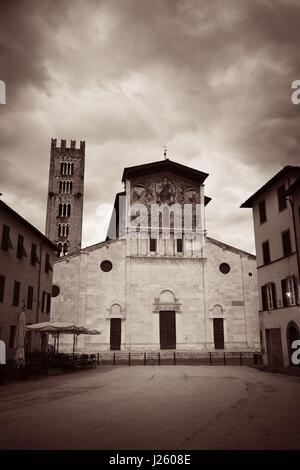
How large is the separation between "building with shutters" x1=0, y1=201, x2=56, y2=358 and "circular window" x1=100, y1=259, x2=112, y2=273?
20.0 ft

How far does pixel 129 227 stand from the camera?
3722cm

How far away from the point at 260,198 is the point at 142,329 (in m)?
16.7

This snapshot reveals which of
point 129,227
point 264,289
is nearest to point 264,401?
point 264,289

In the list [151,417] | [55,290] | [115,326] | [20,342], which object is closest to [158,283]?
[115,326]

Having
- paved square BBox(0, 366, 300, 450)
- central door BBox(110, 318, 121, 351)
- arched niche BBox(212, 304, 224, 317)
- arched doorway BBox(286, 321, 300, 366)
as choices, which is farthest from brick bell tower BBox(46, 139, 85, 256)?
paved square BBox(0, 366, 300, 450)

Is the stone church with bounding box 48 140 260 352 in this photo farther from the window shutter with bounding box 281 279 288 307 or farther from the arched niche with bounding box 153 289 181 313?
the window shutter with bounding box 281 279 288 307

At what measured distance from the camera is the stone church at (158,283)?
34656 mm

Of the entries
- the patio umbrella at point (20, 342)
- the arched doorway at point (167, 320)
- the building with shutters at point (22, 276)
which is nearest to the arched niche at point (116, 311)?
the arched doorway at point (167, 320)

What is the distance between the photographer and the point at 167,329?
Answer: 35.4 m

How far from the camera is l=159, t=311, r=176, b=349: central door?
3488 centimetres

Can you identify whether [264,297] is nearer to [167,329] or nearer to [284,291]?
[284,291]

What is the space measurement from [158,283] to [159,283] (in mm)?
98

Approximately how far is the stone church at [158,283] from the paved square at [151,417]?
20867 mm
